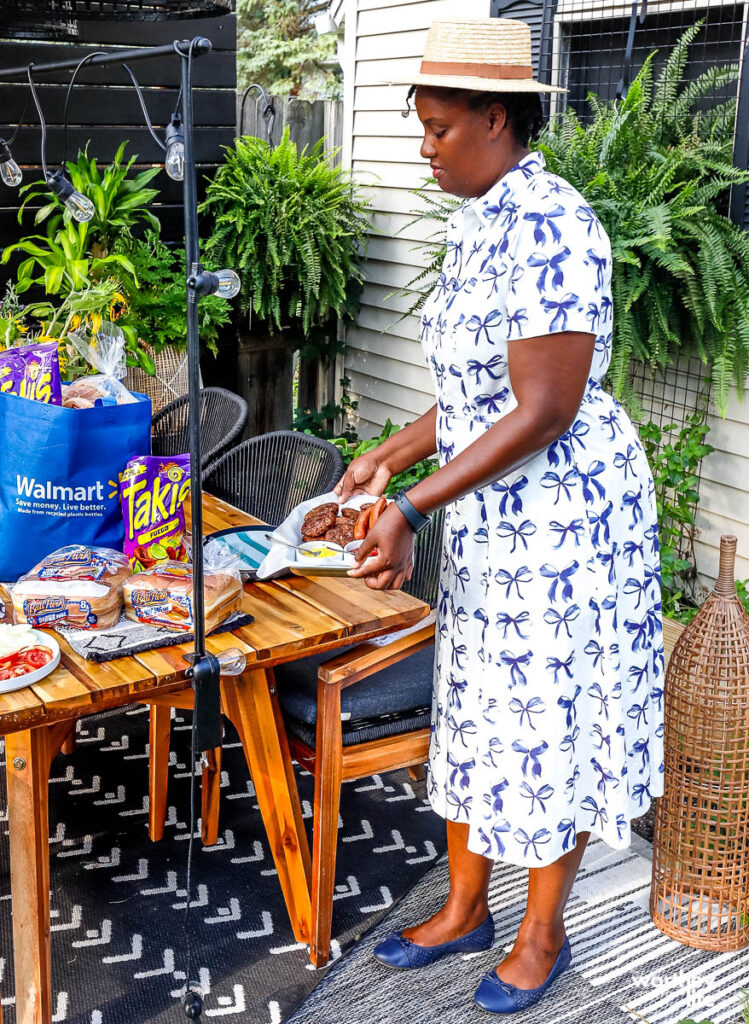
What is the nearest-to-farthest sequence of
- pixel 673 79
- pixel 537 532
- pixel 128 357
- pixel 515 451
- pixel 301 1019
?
1. pixel 515 451
2. pixel 537 532
3. pixel 301 1019
4. pixel 673 79
5. pixel 128 357

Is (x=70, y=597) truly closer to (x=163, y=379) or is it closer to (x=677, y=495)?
(x=677, y=495)

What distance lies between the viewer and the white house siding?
14.7 feet

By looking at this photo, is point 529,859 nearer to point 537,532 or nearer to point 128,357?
point 537,532

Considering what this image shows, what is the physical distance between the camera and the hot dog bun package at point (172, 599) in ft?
5.78

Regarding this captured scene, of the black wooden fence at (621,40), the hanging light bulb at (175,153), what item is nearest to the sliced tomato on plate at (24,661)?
the hanging light bulb at (175,153)

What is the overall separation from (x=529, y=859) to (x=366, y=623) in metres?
0.52

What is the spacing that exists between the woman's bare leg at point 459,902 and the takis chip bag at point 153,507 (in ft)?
2.65

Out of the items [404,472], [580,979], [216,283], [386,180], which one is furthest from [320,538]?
[386,180]

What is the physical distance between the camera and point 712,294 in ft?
9.45

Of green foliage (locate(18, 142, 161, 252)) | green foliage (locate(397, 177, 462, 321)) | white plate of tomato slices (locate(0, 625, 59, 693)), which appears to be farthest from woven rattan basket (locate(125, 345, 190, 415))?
white plate of tomato slices (locate(0, 625, 59, 693))

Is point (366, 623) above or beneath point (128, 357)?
beneath

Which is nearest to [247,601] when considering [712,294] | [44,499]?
[44,499]

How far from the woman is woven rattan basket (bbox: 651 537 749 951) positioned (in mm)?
142

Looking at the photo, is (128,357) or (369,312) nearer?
(128,357)
